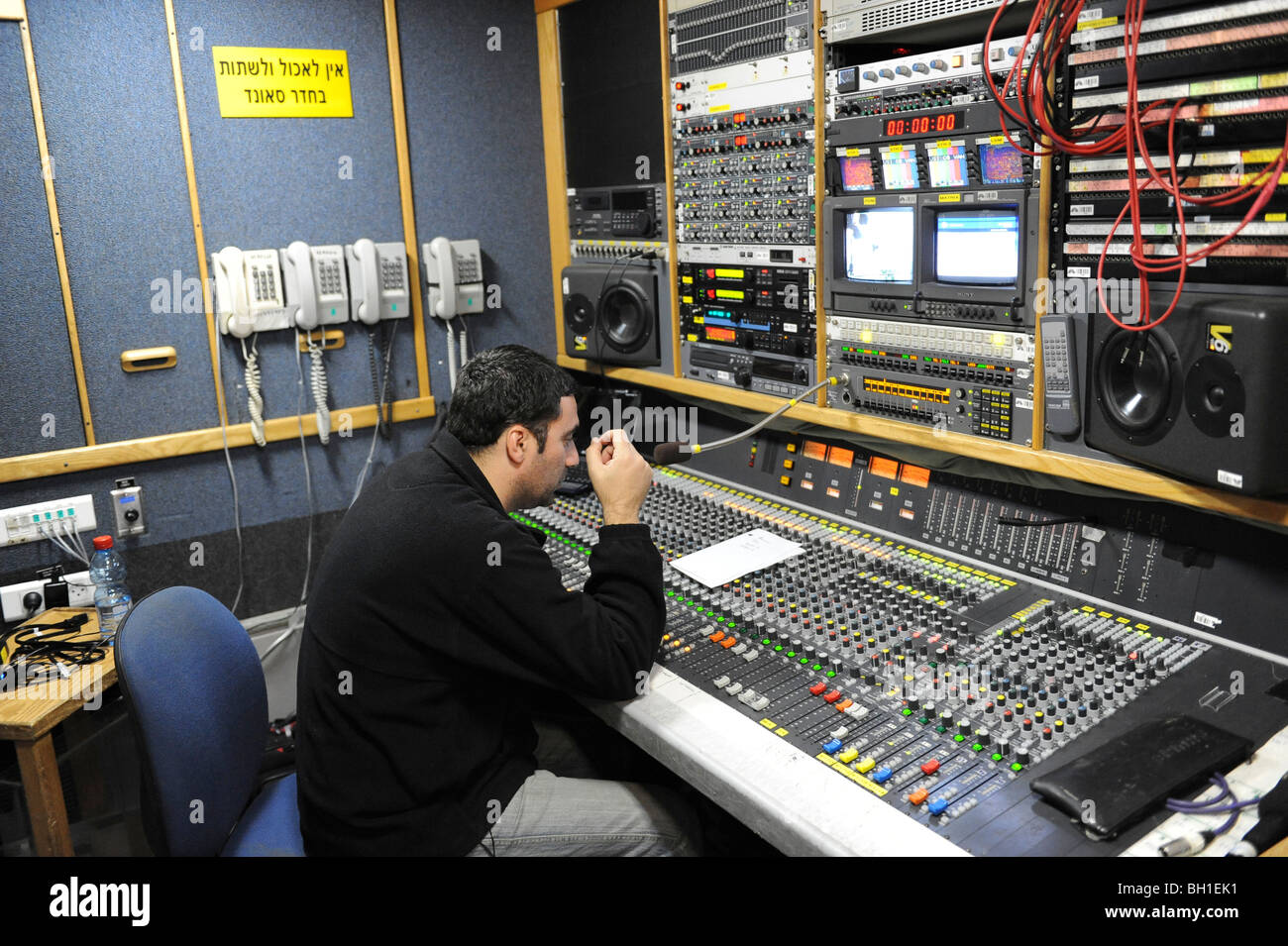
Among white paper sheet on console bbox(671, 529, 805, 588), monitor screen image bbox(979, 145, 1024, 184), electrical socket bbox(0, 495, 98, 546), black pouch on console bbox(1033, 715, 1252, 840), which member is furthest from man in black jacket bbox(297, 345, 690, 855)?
electrical socket bbox(0, 495, 98, 546)

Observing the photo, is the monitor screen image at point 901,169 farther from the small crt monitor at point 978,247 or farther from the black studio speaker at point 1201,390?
the black studio speaker at point 1201,390

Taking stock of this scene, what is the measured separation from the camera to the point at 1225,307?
134 centimetres

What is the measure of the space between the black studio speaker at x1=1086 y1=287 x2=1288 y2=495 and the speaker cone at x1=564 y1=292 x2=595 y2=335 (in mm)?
1581

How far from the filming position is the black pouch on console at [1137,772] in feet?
3.83

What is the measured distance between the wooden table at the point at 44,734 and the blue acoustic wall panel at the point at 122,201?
75 cm

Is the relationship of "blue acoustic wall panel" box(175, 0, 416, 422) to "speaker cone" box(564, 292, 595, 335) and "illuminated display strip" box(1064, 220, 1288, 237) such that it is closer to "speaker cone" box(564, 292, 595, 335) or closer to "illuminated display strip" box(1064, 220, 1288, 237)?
"speaker cone" box(564, 292, 595, 335)

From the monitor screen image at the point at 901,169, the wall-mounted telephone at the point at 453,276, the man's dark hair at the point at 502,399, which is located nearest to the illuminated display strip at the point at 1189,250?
the monitor screen image at the point at 901,169

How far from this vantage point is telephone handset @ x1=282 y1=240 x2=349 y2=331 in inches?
103

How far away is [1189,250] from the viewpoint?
1437 mm

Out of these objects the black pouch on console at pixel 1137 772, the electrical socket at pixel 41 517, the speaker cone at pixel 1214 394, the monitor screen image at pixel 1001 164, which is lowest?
the black pouch on console at pixel 1137 772

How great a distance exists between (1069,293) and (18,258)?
2.41 metres

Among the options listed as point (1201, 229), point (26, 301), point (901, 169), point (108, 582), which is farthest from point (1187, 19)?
point (108, 582)
